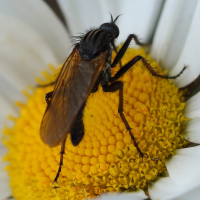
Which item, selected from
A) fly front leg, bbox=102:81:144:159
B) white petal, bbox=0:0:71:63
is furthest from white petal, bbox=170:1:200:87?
white petal, bbox=0:0:71:63

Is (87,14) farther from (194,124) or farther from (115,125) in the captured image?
(194,124)

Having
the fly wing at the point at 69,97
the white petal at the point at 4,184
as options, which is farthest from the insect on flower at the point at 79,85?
the white petal at the point at 4,184

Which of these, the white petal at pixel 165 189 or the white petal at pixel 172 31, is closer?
the white petal at pixel 165 189

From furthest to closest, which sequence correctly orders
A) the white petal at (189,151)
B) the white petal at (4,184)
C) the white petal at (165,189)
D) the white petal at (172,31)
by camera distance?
the white petal at (4,184) < the white petal at (172,31) < the white petal at (189,151) < the white petal at (165,189)

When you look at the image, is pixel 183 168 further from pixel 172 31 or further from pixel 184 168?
A: pixel 172 31

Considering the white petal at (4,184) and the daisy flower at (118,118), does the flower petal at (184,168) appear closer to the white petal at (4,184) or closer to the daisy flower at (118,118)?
the daisy flower at (118,118)

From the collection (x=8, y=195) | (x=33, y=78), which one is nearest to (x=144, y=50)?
(x=33, y=78)
